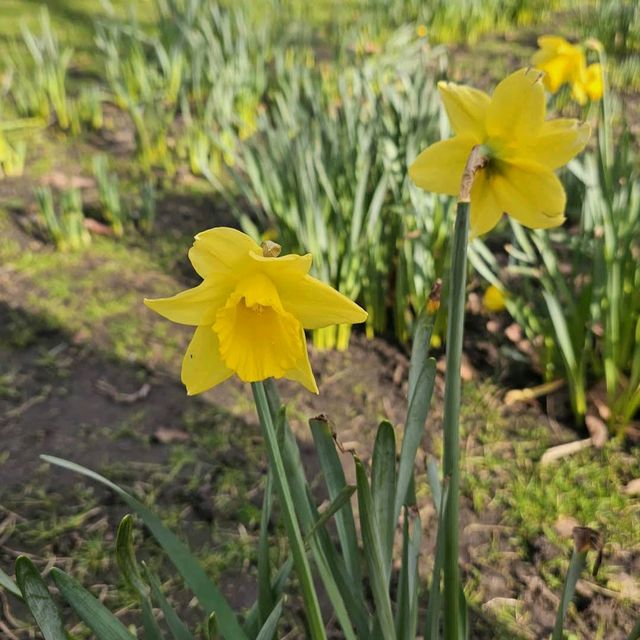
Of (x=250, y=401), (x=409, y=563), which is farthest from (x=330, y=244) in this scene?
(x=409, y=563)

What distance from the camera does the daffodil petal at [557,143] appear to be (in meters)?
0.87

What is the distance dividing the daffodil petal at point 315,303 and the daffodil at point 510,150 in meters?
0.29

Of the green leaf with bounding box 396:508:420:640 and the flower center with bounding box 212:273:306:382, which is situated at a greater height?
the flower center with bounding box 212:273:306:382

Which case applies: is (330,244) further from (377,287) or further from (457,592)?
(457,592)

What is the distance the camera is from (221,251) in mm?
763

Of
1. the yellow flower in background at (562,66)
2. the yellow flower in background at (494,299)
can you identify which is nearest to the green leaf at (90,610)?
the yellow flower in background at (494,299)

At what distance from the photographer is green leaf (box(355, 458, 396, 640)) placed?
2.71 feet

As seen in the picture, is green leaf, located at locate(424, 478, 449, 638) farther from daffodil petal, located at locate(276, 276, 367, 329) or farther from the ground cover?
the ground cover

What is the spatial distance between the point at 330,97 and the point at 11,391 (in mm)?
2292

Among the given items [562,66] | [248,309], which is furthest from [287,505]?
[562,66]

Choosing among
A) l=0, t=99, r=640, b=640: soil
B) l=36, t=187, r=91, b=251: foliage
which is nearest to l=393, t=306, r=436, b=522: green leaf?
l=0, t=99, r=640, b=640: soil

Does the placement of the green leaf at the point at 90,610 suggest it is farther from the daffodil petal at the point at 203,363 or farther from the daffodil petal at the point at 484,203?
the daffodil petal at the point at 484,203

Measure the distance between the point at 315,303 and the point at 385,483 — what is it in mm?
330

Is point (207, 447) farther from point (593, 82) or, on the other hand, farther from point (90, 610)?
point (593, 82)
